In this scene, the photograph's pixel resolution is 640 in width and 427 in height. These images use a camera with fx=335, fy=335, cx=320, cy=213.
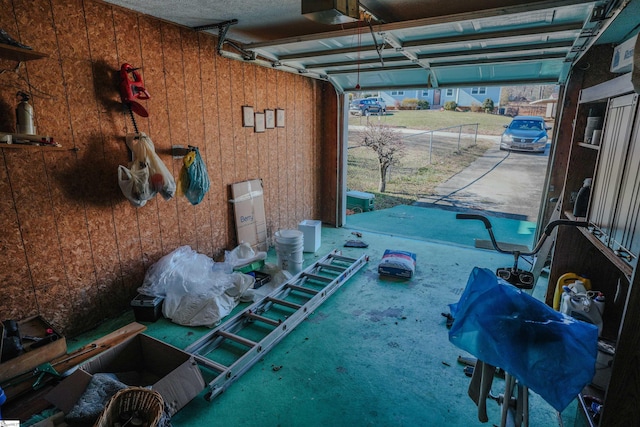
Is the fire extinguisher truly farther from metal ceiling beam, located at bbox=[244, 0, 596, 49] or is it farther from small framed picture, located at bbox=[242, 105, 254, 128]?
small framed picture, located at bbox=[242, 105, 254, 128]

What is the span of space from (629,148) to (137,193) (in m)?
3.28

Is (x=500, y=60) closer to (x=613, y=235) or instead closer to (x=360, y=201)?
(x=613, y=235)

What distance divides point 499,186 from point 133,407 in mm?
9678

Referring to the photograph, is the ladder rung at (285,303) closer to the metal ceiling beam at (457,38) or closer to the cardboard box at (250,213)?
the cardboard box at (250,213)

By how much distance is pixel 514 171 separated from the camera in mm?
10312

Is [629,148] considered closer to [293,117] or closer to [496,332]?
[496,332]

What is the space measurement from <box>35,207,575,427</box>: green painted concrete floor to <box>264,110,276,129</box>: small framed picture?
93.5 inches

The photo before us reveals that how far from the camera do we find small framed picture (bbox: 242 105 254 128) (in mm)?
4227

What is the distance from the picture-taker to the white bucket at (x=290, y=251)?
155 inches

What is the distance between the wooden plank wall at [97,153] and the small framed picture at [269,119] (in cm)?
37

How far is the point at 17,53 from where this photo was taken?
82.8 inches

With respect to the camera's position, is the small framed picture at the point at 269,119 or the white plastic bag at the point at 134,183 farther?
the small framed picture at the point at 269,119

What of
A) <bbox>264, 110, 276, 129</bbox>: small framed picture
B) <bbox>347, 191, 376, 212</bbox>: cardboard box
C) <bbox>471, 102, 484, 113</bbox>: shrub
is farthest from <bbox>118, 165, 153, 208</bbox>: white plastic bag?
<bbox>471, 102, 484, 113</bbox>: shrub

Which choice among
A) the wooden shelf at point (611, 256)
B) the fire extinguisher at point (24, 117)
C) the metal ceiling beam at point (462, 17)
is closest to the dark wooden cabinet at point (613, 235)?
the wooden shelf at point (611, 256)
